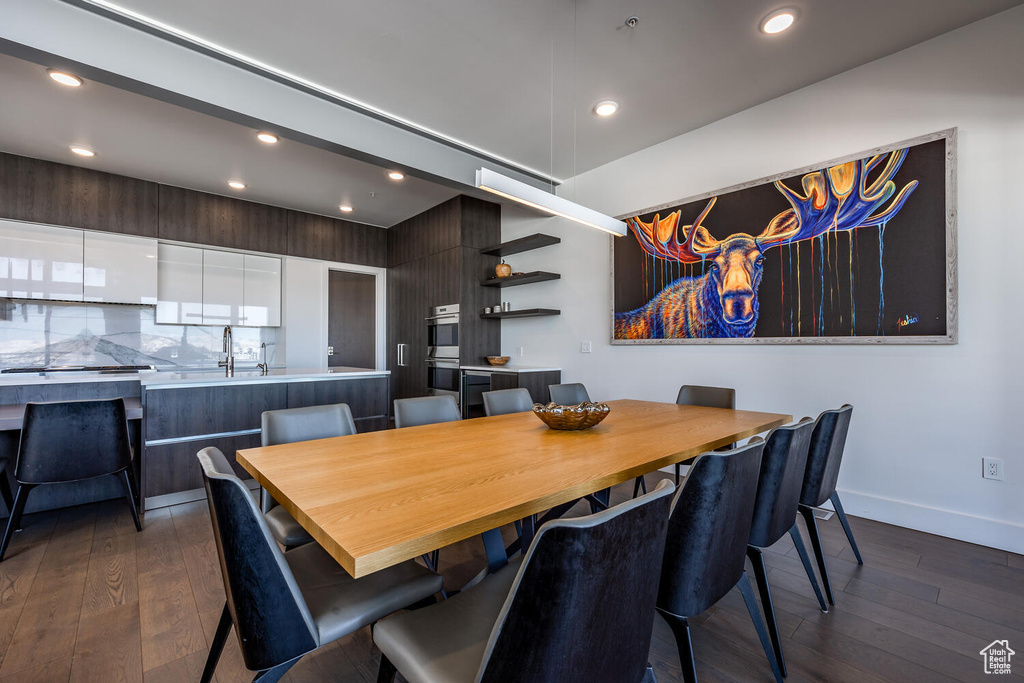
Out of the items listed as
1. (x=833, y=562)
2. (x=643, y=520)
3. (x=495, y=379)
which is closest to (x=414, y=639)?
(x=643, y=520)

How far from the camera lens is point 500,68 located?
2.74 meters

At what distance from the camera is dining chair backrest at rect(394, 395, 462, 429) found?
2212 millimetres

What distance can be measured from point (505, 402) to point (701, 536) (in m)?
1.61

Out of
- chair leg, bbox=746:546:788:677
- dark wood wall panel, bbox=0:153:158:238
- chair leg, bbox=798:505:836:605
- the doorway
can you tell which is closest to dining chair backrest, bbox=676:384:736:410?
chair leg, bbox=798:505:836:605

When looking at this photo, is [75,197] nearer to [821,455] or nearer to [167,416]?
[167,416]

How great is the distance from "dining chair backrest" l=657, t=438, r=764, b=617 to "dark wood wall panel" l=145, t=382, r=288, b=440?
296cm

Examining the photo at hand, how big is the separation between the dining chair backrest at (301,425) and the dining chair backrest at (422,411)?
0.84 ft

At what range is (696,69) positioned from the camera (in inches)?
108

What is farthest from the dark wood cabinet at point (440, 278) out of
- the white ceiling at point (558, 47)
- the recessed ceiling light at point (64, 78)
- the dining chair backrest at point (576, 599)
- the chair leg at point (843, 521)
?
the dining chair backrest at point (576, 599)

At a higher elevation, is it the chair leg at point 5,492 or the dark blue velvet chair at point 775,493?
the dark blue velvet chair at point 775,493

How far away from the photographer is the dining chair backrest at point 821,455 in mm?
1813

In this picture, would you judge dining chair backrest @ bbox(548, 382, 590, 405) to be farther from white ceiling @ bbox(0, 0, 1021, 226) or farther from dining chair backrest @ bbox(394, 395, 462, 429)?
white ceiling @ bbox(0, 0, 1021, 226)

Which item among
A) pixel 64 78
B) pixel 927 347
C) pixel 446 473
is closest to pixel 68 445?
pixel 64 78

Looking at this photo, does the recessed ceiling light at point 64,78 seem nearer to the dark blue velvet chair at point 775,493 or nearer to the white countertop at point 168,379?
the white countertop at point 168,379
